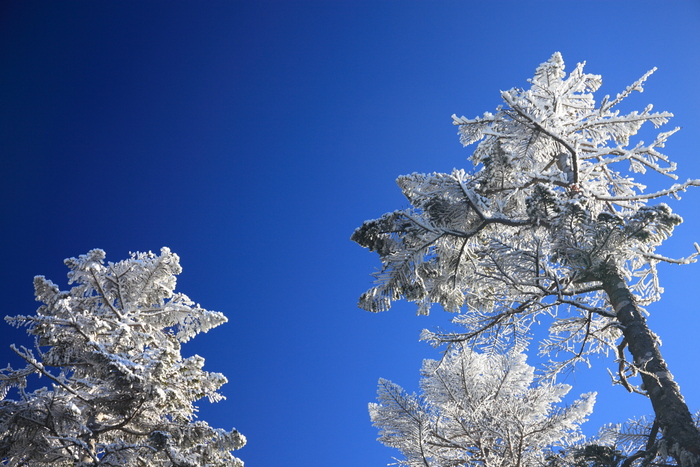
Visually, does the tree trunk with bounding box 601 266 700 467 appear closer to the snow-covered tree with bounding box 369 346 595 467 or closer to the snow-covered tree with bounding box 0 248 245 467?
the snow-covered tree with bounding box 369 346 595 467

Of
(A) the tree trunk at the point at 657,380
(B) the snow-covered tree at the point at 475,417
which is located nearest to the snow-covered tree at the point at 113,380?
(B) the snow-covered tree at the point at 475,417

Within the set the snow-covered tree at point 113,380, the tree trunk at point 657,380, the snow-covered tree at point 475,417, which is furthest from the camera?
the snow-covered tree at point 475,417

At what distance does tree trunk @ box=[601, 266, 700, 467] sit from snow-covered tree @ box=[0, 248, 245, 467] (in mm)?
7097

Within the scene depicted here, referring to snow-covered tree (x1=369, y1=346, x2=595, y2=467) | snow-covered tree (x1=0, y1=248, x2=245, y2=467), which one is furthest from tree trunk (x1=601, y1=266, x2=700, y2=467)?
snow-covered tree (x1=0, y1=248, x2=245, y2=467)

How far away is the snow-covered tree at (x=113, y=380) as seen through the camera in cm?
798

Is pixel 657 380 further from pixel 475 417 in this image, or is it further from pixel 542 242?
pixel 475 417

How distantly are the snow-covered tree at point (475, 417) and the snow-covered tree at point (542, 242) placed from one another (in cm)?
270

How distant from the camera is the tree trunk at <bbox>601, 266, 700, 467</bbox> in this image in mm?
4570

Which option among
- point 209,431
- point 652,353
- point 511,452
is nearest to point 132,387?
point 209,431

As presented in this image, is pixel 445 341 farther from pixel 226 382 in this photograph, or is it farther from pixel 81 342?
pixel 81 342

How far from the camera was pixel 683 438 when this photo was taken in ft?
15.1

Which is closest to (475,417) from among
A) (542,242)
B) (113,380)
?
(542,242)

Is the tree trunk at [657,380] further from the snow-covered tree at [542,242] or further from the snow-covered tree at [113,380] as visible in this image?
the snow-covered tree at [113,380]

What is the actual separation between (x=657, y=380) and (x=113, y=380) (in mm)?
8202
